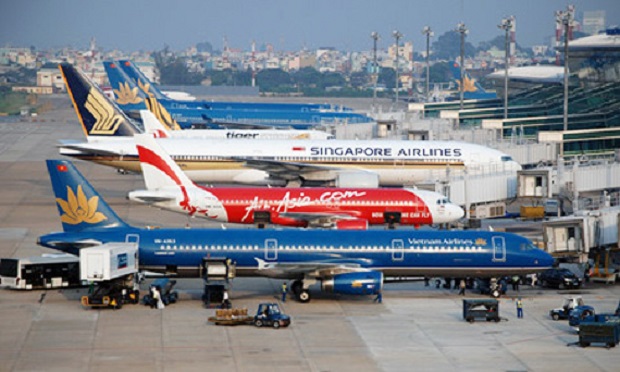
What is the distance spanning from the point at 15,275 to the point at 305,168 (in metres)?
31.4

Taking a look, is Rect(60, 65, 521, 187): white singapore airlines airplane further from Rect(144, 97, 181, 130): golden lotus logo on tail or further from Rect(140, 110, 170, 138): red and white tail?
Rect(144, 97, 181, 130): golden lotus logo on tail

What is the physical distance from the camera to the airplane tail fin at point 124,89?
125312 mm

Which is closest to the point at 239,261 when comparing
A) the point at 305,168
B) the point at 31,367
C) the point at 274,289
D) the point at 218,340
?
the point at 274,289

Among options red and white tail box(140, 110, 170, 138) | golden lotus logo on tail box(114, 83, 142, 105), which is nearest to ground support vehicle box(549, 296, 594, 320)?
red and white tail box(140, 110, 170, 138)

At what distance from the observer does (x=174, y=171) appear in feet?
222

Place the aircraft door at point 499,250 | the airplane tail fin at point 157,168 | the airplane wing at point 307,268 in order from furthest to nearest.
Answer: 1. the airplane tail fin at point 157,168
2. the aircraft door at point 499,250
3. the airplane wing at point 307,268

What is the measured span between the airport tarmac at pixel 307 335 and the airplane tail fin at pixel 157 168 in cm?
1012

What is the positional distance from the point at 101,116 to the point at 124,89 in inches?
1371

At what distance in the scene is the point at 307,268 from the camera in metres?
54.0

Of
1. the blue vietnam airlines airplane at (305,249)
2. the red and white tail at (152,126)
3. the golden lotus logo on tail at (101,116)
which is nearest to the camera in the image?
the blue vietnam airlines airplane at (305,249)

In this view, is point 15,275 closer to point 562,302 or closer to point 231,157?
point 562,302

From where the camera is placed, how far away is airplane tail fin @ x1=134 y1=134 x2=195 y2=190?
221 ft

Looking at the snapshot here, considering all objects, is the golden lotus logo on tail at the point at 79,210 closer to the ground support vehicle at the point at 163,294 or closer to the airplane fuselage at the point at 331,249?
the airplane fuselage at the point at 331,249

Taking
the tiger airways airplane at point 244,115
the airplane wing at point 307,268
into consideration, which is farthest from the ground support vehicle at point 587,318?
the tiger airways airplane at point 244,115
